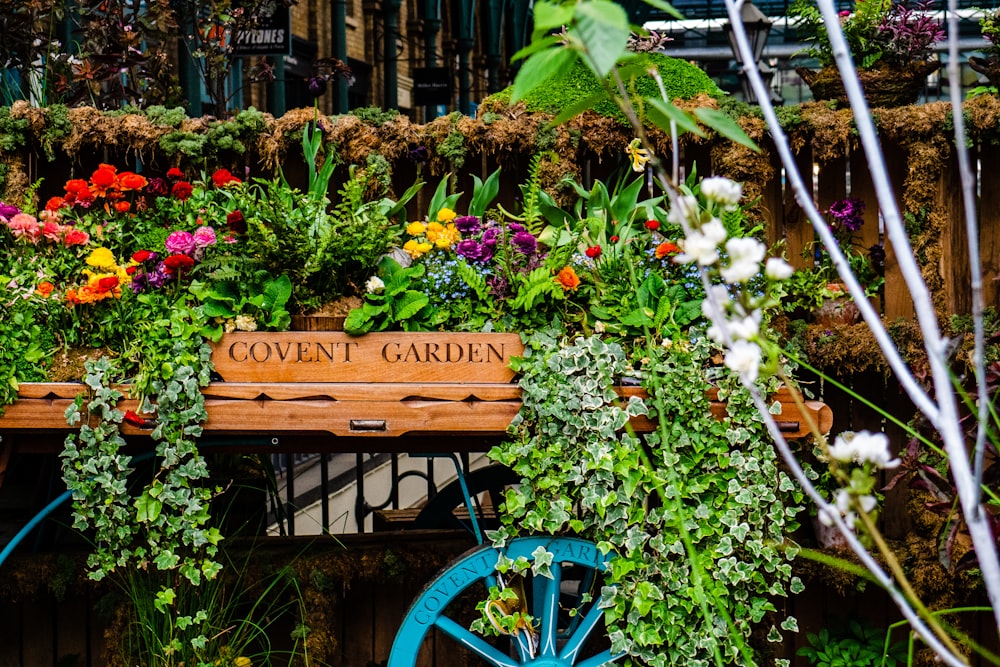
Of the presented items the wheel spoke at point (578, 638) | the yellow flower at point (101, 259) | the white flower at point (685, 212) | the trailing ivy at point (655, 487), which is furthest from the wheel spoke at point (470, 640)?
the white flower at point (685, 212)

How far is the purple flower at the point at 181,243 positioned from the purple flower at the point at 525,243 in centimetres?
93

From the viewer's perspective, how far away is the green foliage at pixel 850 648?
3.36 meters

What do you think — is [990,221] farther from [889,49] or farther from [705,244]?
[705,244]

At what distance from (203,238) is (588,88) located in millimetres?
1411

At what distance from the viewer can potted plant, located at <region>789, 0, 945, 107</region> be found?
3.42m

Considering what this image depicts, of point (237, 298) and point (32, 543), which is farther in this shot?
point (32, 543)

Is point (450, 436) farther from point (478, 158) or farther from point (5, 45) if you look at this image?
point (5, 45)

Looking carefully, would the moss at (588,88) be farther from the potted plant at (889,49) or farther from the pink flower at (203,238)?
the pink flower at (203,238)

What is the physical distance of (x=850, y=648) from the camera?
3396mm

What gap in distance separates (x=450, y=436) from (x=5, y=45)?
8.54 ft

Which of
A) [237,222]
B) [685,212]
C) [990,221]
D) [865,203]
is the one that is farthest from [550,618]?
[685,212]

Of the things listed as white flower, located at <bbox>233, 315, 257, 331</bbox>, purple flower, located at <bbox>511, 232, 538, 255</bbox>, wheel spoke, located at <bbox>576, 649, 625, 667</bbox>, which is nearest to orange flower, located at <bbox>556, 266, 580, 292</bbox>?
purple flower, located at <bbox>511, 232, 538, 255</bbox>

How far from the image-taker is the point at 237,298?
296cm

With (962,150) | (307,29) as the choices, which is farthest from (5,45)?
(307,29)
